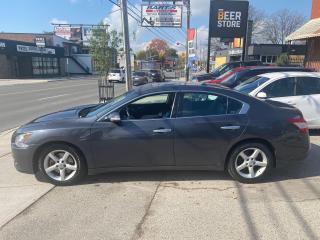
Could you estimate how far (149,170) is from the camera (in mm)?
4742

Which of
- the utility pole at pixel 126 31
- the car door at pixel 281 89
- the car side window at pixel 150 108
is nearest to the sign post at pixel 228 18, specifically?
the utility pole at pixel 126 31

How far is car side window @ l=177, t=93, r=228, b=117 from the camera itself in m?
4.66

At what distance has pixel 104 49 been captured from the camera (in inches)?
830

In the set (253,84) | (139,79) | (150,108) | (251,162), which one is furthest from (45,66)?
(251,162)

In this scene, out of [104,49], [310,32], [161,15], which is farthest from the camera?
[161,15]

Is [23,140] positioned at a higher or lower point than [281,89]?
lower

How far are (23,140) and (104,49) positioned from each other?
1740 centimetres

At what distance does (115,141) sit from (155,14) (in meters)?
21.5

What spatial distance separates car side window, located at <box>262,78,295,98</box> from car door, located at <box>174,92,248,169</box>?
301 cm

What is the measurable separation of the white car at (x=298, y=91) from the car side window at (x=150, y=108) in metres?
2.94

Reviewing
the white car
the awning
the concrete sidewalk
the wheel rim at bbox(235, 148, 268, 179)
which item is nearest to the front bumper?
the concrete sidewalk

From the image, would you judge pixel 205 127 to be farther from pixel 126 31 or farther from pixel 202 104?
pixel 126 31

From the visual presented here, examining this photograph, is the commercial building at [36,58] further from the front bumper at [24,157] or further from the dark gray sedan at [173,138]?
the dark gray sedan at [173,138]

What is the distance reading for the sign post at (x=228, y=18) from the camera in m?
18.0
